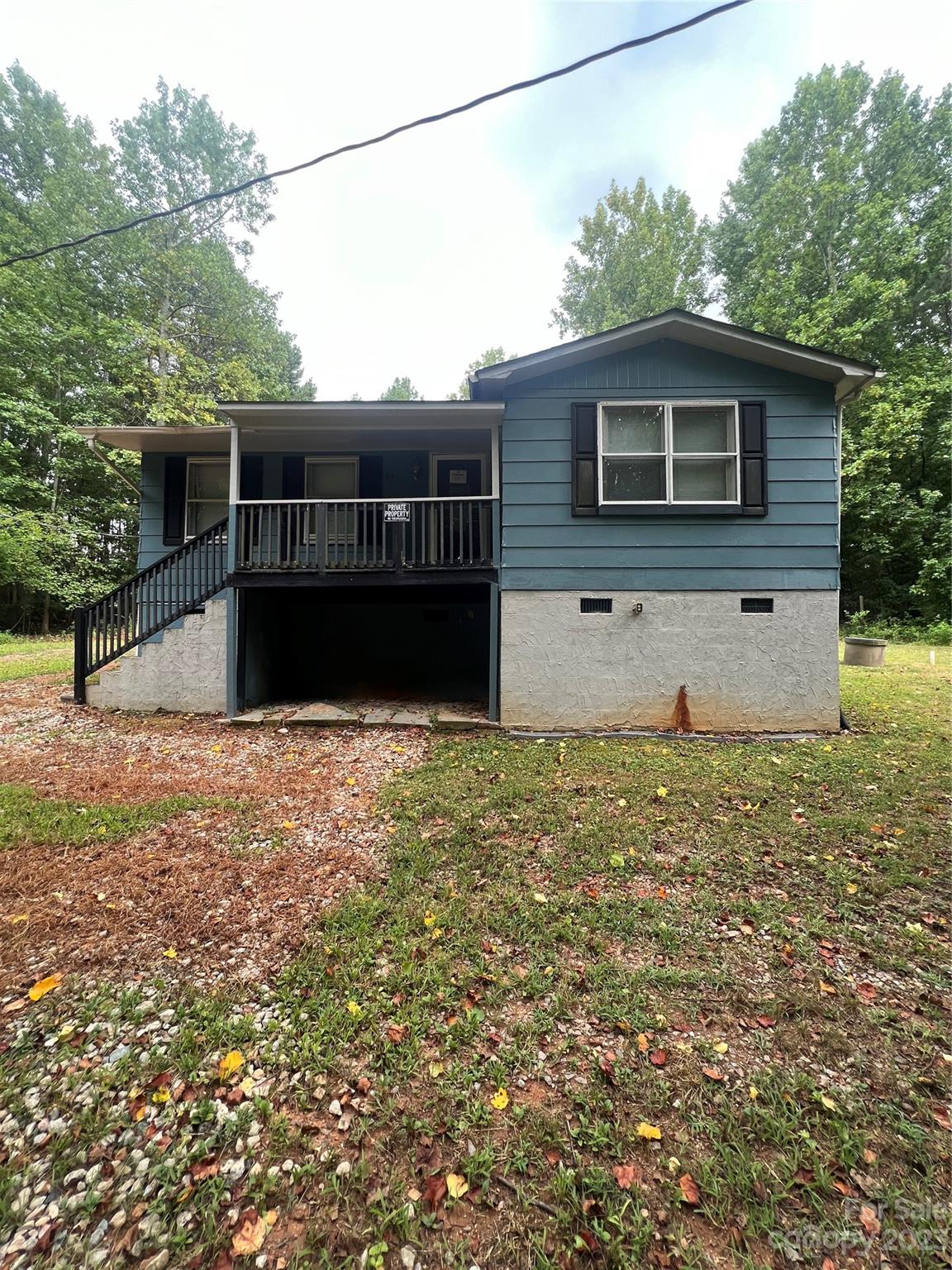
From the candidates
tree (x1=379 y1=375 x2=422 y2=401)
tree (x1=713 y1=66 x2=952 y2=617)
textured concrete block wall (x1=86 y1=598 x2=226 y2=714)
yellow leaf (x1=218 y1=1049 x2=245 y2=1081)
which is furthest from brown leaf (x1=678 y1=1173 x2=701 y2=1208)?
tree (x1=379 y1=375 x2=422 y2=401)

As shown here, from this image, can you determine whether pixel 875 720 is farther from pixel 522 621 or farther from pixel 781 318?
pixel 781 318

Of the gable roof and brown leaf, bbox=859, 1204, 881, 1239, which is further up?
the gable roof

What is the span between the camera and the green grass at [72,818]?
11.4ft

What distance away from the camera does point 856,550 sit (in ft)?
57.0

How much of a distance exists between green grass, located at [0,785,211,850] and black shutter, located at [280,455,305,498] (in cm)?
571

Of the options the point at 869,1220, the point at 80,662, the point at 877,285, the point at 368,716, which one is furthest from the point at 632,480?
the point at 877,285

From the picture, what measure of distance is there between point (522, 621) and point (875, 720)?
491cm

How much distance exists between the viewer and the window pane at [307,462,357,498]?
864 cm

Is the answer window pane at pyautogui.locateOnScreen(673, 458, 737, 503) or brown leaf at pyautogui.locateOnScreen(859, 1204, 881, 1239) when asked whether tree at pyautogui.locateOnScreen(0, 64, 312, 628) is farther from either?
brown leaf at pyautogui.locateOnScreen(859, 1204, 881, 1239)

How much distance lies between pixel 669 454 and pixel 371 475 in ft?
15.7

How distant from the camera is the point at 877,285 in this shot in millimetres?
16234

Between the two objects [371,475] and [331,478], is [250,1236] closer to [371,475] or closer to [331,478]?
[371,475]

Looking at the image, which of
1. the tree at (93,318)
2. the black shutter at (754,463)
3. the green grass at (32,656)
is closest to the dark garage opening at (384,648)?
the black shutter at (754,463)

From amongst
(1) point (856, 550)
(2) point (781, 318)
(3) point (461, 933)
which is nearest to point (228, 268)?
(2) point (781, 318)
